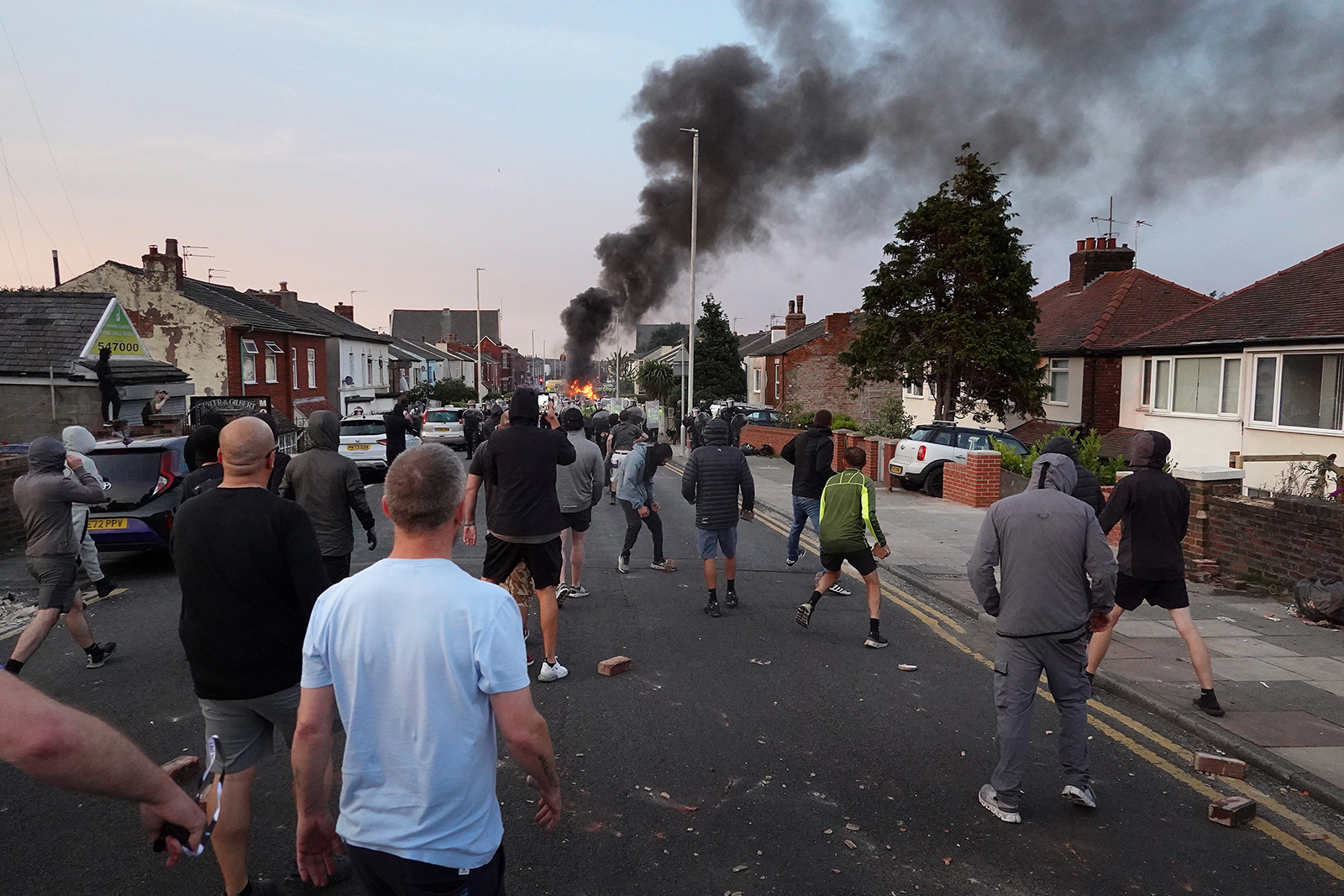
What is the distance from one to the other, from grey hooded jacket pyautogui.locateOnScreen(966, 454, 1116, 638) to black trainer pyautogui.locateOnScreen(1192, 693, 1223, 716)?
1918mm

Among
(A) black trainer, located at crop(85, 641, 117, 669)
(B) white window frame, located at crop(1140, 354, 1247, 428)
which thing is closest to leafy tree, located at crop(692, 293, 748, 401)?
(B) white window frame, located at crop(1140, 354, 1247, 428)

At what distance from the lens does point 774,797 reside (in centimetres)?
416

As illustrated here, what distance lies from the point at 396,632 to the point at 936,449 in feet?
53.9

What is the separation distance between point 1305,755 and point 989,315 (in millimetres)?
17093

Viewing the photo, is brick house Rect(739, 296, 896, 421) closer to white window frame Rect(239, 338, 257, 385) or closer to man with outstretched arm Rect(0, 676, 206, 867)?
white window frame Rect(239, 338, 257, 385)

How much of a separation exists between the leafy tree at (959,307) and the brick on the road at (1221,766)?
1649 cm

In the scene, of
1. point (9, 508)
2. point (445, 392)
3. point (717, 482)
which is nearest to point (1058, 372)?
point (717, 482)

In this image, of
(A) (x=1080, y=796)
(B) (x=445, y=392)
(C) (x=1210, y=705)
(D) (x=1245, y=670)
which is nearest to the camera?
(A) (x=1080, y=796)

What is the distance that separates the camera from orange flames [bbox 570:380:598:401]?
42875 millimetres

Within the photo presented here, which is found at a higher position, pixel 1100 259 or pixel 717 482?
pixel 1100 259

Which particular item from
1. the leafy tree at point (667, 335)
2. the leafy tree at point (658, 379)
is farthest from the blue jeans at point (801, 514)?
the leafy tree at point (667, 335)

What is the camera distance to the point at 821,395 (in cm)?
4178

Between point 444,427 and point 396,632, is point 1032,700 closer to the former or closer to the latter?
point 396,632

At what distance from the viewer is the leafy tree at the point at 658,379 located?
52.8 m
